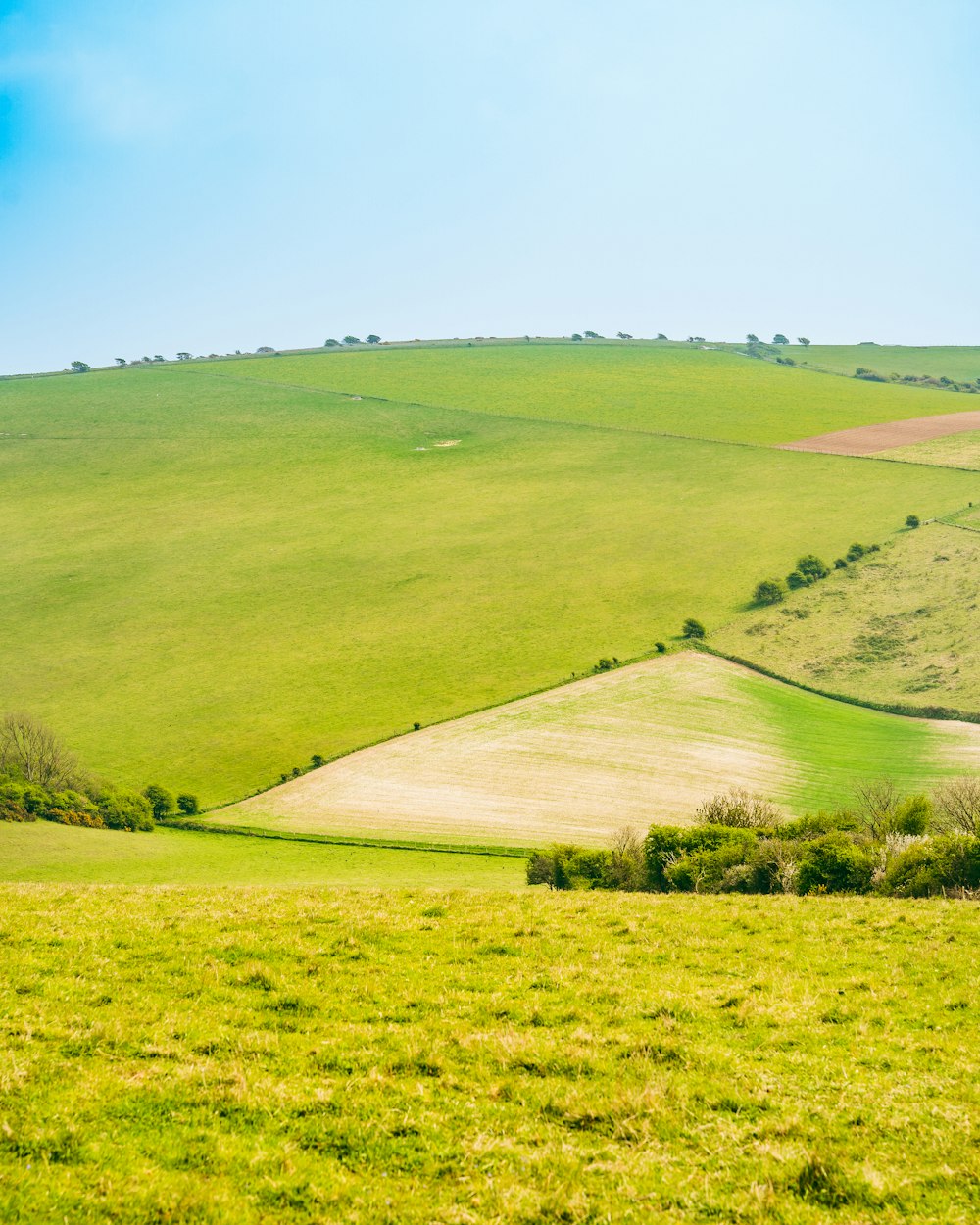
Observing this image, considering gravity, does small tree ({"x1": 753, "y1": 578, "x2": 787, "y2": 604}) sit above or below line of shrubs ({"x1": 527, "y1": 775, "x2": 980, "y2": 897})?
above

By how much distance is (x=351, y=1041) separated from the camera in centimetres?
1384

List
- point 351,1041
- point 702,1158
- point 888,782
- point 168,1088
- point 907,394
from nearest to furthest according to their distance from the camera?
point 702,1158 < point 168,1088 < point 351,1041 < point 888,782 < point 907,394

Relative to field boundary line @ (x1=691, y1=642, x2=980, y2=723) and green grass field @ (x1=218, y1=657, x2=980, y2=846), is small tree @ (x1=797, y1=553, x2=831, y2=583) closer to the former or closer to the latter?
field boundary line @ (x1=691, y1=642, x2=980, y2=723)

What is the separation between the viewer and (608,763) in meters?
68.9

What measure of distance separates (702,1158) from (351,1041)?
550 centimetres

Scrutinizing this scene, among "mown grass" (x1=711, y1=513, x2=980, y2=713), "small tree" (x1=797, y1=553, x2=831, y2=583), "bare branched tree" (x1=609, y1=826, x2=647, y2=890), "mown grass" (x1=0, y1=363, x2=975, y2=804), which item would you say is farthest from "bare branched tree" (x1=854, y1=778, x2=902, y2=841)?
"small tree" (x1=797, y1=553, x2=831, y2=583)

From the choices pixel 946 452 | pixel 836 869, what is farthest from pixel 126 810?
pixel 946 452

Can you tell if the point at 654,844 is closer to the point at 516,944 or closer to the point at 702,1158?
the point at 516,944

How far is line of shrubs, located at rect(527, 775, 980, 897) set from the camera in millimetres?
29250

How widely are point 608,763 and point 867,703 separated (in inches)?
1083

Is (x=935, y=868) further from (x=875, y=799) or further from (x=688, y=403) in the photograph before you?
(x=688, y=403)

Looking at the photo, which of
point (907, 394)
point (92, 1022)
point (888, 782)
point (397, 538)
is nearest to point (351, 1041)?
point (92, 1022)

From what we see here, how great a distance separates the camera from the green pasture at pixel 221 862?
1690 inches

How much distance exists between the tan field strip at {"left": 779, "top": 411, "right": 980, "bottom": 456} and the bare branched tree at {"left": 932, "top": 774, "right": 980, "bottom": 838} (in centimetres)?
10464
